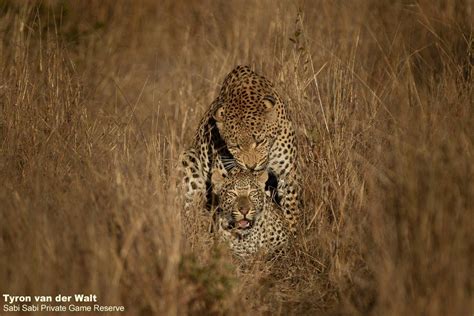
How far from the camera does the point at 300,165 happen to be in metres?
8.68

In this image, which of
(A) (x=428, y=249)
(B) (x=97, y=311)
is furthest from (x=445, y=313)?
(B) (x=97, y=311)

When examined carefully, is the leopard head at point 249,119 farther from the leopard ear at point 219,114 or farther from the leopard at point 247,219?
the leopard at point 247,219

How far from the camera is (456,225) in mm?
5586

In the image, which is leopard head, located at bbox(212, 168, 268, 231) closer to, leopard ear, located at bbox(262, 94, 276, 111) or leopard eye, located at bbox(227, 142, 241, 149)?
leopard eye, located at bbox(227, 142, 241, 149)

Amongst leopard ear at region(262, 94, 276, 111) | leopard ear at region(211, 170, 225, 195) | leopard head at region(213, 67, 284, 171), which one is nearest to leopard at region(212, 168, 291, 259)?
leopard ear at region(211, 170, 225, 195)

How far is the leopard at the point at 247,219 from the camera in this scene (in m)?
7.60

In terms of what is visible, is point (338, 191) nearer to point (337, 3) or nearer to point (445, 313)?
point (445, 313)

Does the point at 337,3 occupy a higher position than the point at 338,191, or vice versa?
the point at 337,3

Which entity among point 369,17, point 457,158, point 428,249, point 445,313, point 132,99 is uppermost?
point 369,17


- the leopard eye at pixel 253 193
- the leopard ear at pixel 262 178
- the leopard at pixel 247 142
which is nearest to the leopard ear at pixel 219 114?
the leopard at pixel 247 142

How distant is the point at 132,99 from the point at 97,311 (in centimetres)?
590

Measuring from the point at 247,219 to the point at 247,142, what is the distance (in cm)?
88

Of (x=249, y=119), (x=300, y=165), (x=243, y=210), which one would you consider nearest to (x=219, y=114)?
(x=249, y=119)

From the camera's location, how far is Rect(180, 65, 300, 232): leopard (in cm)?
826
